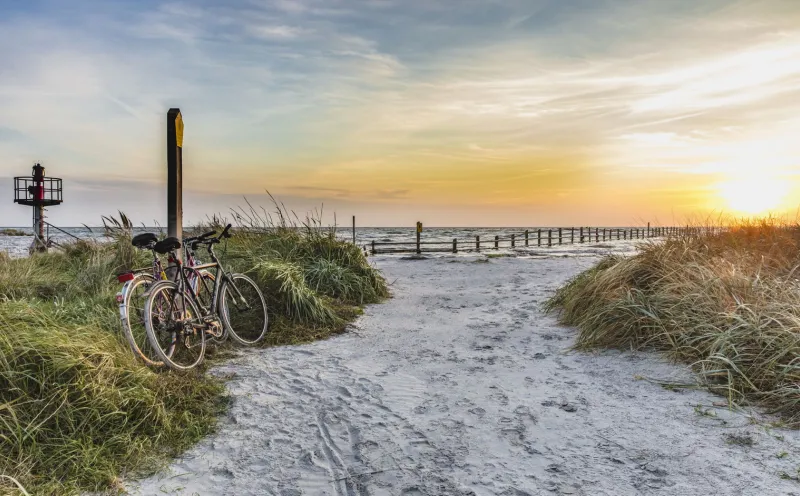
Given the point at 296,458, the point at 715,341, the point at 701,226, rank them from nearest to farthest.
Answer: the point at 296,458
the point at 715,341
the point at 701,226

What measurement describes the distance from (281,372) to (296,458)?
5.58 ft

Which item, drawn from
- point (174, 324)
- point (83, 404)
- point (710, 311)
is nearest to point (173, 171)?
point (174, 324)

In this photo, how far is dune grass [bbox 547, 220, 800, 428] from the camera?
3842 millimetres

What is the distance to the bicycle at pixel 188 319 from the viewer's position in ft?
14.0

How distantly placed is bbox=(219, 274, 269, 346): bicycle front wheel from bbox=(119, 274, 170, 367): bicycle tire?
85cm

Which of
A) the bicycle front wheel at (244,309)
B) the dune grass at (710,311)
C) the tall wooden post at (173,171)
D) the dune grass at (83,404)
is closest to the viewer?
the dune grass at (83,404)

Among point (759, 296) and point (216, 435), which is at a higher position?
point (759, 296)

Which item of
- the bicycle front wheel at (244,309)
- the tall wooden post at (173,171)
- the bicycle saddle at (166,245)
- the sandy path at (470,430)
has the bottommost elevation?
the sandy path at (470,430)

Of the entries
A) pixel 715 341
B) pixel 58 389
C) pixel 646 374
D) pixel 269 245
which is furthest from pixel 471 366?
pixel 269 245

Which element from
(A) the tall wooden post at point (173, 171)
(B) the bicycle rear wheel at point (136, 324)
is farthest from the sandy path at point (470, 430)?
(A) the tall wooden post at point (173, 171)

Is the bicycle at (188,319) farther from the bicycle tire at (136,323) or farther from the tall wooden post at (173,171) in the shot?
the tall wooden post at (173,171)

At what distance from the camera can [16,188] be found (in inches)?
875

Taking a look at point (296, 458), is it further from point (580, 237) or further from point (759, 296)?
point (580, 237)

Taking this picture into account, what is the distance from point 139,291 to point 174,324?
1.77m
